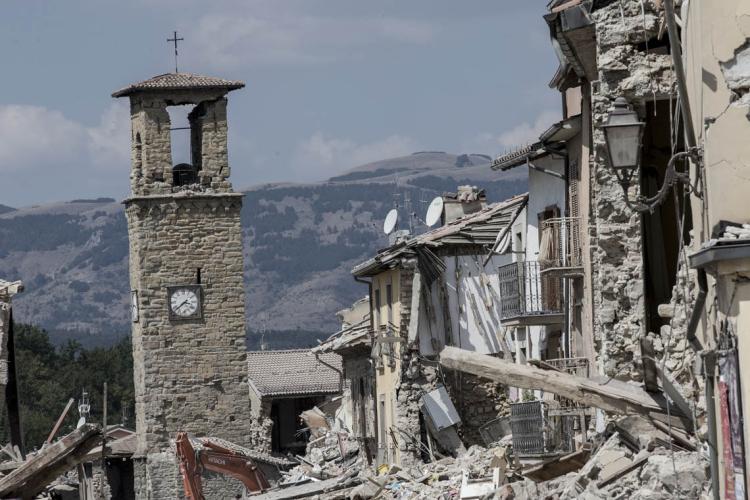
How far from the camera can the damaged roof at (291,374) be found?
77.1m

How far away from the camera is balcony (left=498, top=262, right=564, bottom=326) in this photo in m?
34.1

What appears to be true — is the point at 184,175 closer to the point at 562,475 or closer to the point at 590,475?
the point at 562,475

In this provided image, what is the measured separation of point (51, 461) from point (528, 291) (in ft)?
54.3

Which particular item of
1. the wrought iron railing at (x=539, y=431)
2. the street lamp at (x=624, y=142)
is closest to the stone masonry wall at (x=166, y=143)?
the wrought iron railing at (x=539, y=431)

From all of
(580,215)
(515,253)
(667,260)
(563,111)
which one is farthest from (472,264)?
(667,260)

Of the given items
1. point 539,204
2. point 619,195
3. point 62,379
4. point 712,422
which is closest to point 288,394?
point 539,204

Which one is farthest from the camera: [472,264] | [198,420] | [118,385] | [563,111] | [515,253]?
[118,385]

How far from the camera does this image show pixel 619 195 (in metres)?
24.0

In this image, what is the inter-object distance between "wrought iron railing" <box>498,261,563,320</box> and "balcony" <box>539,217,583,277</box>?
2.14 feet

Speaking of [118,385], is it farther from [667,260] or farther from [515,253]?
[667,260]

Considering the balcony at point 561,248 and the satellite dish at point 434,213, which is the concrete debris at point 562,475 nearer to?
the balcony at point 561,248

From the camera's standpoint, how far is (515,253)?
40.2m

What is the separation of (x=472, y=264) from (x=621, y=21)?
23031mm

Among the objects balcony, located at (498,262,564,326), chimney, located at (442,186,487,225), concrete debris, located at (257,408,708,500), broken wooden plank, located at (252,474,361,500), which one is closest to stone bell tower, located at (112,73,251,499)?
chimney, located at (442,186,487,225)
